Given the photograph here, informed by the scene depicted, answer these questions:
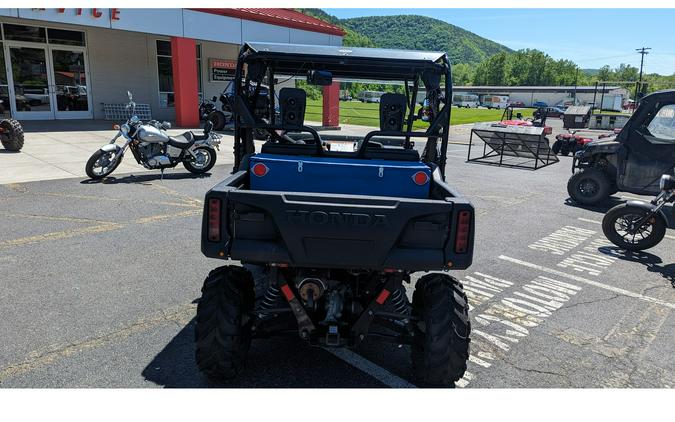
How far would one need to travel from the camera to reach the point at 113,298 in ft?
14.1

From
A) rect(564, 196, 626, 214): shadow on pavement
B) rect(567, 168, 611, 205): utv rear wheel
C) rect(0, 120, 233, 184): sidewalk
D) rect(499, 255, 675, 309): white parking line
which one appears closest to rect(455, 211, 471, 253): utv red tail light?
rect(499, 255, 675, 309): white parking line

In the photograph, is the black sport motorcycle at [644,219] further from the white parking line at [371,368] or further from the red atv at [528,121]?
the red atv at [528,121]

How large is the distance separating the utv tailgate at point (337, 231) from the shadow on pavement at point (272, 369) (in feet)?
2.86

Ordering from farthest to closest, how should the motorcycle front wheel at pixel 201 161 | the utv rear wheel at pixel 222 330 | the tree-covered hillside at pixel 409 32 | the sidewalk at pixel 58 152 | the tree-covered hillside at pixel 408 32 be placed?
1. the tree-covered hillside at pixel 409 32
2. the tree-covered hillside at pixel 408 32
3. the motorcycle front wheel at pixel 201 161
4. the sidewalk at pixel 58 152
5. the utv rear wheel at pixel 222 330

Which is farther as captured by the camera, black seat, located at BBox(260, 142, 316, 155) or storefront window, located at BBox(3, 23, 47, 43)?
storefront window, located at BBox(3, 23, 47, 43)

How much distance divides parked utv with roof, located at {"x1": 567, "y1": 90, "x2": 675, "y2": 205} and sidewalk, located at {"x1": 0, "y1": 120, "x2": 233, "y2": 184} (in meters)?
8.24

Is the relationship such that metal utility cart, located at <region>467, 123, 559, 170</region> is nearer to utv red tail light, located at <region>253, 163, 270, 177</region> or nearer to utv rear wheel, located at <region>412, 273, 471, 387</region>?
utv rear wheel, located at <region>412, 273, 471, 387</region>

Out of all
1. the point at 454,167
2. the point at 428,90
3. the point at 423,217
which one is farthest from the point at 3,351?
the point at 454,167

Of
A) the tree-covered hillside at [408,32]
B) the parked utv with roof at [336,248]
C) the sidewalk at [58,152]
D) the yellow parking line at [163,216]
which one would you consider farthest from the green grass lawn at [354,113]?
the tree-covered hillside at [408,32]

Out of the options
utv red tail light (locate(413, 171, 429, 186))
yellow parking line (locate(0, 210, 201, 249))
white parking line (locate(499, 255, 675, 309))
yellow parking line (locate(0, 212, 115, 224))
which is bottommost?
white parking line (locate(499, 255, 675, 309))

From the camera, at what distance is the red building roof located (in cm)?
1812

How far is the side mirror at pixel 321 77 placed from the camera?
14.0 ft

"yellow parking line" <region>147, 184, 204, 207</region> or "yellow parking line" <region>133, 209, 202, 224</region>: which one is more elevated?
"yellow parking line" <region>147, 184, 204, 207</region>

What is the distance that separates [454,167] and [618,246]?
23.2 feet
